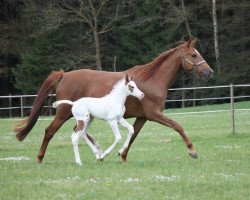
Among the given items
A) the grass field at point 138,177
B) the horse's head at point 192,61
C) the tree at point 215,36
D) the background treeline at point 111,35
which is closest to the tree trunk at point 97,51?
the background treeline at point 111,35

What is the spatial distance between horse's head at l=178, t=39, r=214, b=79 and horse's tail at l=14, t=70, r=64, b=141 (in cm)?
279

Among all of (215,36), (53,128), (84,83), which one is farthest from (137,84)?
(215,36)

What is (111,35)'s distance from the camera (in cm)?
5419

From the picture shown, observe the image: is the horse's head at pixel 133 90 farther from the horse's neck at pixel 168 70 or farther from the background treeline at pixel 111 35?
the background treeline at pixel 111 35

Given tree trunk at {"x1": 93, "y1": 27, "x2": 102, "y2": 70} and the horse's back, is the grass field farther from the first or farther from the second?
tree trunk at {"x1": 93, "y1": 27, "x2": 102, "y2": 70}

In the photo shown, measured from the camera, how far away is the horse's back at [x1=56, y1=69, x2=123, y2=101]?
41.9ft

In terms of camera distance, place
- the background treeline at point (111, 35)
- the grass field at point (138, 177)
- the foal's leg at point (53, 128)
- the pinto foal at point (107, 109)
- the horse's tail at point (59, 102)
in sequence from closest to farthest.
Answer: the grass field at point (138, 177)
the pinto foal at point (107, 109)
the horse's tail at point (59, 102)
the foal's leg at point (53, 128)
the background treeline at point (111, 35)

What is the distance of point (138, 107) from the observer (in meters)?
12.7

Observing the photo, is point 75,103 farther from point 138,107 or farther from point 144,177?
point 144,177

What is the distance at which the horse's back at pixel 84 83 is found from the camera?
41.9ft

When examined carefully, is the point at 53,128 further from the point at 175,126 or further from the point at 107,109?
the point at 175,126

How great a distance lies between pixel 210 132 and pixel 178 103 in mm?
27672

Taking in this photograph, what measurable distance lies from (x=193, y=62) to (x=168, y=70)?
61 centimetres

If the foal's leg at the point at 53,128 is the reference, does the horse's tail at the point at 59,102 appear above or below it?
above
